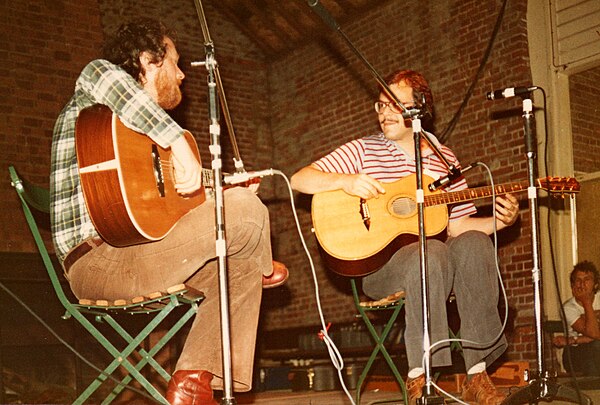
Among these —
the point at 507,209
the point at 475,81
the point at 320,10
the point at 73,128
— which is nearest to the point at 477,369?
the point at 507,209

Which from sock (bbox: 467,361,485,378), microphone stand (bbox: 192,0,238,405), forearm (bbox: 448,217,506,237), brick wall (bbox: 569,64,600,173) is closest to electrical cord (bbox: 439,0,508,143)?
brick wall (bbox: 569,64,600,173)

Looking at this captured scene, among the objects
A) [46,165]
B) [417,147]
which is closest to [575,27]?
[417,147]

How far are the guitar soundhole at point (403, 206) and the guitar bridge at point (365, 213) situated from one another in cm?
13

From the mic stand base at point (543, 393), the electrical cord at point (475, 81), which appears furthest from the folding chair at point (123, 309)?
the electrical cord at point (475, 81)

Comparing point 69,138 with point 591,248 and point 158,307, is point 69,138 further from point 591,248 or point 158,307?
point 591,248

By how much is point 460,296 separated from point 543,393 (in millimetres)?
536

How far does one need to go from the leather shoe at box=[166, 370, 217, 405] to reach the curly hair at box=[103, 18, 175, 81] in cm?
117

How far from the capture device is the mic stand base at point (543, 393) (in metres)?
2.78

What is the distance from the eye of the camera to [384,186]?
3.49m

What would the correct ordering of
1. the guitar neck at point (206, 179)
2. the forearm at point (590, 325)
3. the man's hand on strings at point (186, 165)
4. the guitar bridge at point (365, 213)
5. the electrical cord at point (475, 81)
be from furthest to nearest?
the electrical cord at point (475, 81) → the forearm at point (590, 325) → the guitar bridge at point (365, 213) → the guitar neck at point (206, 179) → the man's hand on strings at point (186, 165)

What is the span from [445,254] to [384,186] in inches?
20.3

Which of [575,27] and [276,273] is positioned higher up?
[575,27]

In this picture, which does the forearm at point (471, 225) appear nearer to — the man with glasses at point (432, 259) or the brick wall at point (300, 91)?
the man with glasses at point (432, 259)

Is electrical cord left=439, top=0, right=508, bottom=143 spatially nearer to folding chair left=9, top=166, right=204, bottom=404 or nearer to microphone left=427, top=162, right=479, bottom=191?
microphone left=427, top=162, right=479, bottom=191
